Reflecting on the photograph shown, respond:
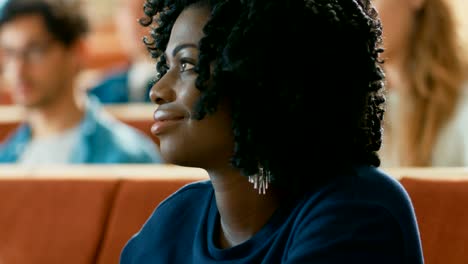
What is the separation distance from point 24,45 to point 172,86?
1893 millimetres

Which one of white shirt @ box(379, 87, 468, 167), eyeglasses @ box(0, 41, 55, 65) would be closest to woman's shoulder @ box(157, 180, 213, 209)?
white shirt @ box(379, 87, 468, 167)

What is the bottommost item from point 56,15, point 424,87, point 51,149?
point 51,149

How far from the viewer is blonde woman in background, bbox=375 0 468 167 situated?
7.34ft

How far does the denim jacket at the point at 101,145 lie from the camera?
2.71 metres

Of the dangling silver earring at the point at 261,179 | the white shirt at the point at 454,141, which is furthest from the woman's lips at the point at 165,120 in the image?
the white shirt at the point at 454,141

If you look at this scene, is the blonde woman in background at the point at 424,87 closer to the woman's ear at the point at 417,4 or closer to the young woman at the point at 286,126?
the woman's ear at the point at 417,4

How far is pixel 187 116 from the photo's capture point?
3.59ft

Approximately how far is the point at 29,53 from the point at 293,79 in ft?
6.62

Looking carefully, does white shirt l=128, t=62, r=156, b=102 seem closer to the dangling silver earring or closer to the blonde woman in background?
the blonde woman in background

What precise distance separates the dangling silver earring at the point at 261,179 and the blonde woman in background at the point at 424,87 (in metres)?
1.16

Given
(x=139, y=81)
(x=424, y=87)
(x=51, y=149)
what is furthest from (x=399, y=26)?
(x=139, y=81)

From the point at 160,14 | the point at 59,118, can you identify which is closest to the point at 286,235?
the point at 160,14

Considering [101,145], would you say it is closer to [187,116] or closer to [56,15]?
[56,15]

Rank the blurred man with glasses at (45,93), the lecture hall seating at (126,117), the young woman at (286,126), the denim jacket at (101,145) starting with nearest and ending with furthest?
the young woman at (286,126) < the denim jacket at (101,145) < the blurred man with glasses at (45,93) < the lecture hall seating at (126,117)
